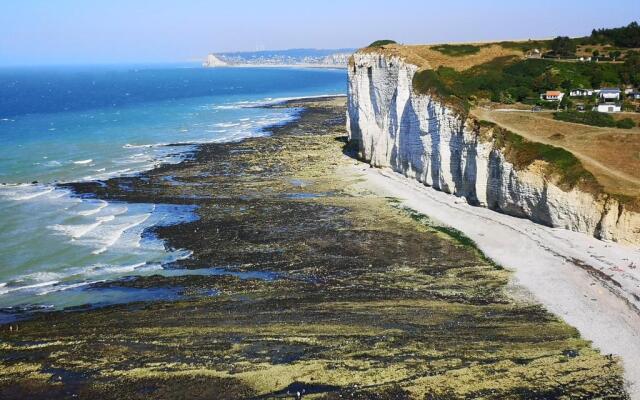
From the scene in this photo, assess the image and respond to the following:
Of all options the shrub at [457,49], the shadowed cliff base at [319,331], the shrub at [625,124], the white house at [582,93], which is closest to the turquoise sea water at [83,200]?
the shadowed cliff base at [319,331]

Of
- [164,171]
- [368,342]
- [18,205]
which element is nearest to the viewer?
[368,342]

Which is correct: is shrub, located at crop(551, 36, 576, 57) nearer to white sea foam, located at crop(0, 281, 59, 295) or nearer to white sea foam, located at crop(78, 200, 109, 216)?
white sea foam, located at crop(78, 200, 109, 216)

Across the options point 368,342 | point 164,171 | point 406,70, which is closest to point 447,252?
point 368,342

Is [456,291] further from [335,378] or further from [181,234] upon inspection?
[181,234]

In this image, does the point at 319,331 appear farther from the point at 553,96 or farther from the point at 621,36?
the point at 621,36

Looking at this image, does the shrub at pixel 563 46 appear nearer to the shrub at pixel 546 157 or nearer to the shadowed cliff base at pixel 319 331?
the shrub at pixel 546 157

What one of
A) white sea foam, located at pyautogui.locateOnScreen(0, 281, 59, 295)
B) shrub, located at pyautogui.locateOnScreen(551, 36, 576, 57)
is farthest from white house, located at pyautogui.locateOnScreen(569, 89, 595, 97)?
white sea foam, located at pyautogui.locateOnScreen(0, 281, 59, 295)
